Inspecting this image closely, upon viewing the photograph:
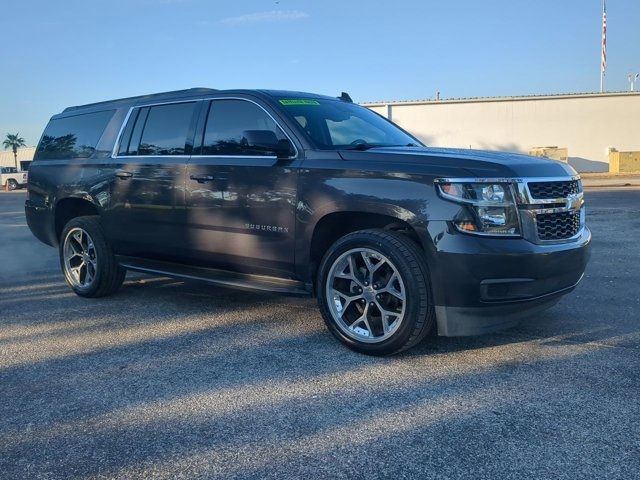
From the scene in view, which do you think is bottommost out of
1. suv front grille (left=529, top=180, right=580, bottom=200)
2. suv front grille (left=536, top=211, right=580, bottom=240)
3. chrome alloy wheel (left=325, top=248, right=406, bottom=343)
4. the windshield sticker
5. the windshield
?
chrome alloy wheel (left=325, top=248, right=406, bottom=343)

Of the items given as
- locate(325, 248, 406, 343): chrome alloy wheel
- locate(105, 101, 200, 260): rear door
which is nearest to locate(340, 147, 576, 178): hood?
locate(325, 248, 406, 343): chrome alloy wheel

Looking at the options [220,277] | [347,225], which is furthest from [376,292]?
[220,277]

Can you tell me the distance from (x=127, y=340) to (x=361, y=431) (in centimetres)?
228

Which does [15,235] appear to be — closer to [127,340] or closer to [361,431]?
[127,340]

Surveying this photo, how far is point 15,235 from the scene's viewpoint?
11047mm

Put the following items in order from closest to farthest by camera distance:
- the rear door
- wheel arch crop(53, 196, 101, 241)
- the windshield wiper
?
1. the windshield wiper
2. the rear door
3. wheel arch crop(53, 196, 101, 241)

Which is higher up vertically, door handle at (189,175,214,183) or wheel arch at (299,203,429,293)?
door handle at (189,175,214,183)

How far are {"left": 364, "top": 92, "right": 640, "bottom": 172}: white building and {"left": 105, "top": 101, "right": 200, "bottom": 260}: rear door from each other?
36.6 metres

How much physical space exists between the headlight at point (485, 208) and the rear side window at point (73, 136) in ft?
12.7

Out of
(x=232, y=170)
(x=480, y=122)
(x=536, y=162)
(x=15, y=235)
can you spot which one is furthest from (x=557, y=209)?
(x=480, y=122)

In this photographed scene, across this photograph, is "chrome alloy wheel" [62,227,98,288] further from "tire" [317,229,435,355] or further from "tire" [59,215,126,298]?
"tire" [317,229,435,355]

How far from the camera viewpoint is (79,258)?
5.78 m

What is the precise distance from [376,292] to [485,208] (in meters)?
0.92

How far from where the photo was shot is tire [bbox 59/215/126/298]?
545cm
